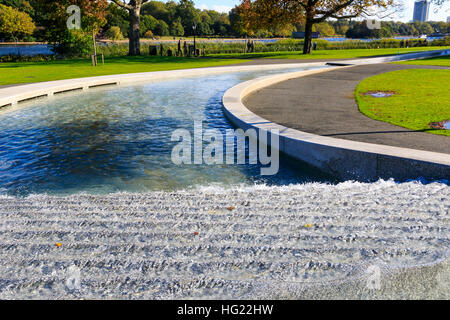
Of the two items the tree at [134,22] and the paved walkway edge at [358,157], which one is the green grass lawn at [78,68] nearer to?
the tree at [134,22]

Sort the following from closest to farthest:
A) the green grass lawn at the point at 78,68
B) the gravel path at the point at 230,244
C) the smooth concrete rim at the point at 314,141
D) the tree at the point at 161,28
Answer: the gravel path at the point at 230,244 < the smooth concrete rim at the point at 314,141 < the green grass lawn at the point at 78,68 < the tree at the point at 161,28

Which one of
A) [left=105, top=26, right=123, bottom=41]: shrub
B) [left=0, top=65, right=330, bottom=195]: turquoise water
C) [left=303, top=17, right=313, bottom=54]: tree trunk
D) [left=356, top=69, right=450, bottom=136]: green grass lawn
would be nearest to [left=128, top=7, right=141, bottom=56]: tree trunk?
[left=303, top=17, right=313, bottom=54]: tree trunk

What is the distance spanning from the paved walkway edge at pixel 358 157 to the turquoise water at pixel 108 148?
27cm

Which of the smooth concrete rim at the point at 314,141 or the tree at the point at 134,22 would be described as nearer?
the smooth concrete rim at the point at 314,141

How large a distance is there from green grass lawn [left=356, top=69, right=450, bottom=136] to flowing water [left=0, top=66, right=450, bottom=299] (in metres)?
3.31

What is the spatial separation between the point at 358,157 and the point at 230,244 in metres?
3.13

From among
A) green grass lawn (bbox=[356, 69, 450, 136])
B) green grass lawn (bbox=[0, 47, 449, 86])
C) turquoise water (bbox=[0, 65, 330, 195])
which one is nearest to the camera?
turquoise water (bbox=[0, 65, 330, 195])

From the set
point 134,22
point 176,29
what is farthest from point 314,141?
point 176,29

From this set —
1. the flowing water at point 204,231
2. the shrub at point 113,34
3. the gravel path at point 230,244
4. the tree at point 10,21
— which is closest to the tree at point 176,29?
the shrub at point 113,34

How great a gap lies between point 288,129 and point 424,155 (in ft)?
8.86

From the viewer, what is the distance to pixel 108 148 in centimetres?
796

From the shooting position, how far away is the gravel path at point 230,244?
3258mm

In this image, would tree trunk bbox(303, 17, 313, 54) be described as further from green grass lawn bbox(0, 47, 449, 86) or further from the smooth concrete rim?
the smooth concrete rim

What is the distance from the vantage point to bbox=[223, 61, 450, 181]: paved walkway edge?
18.2ft
